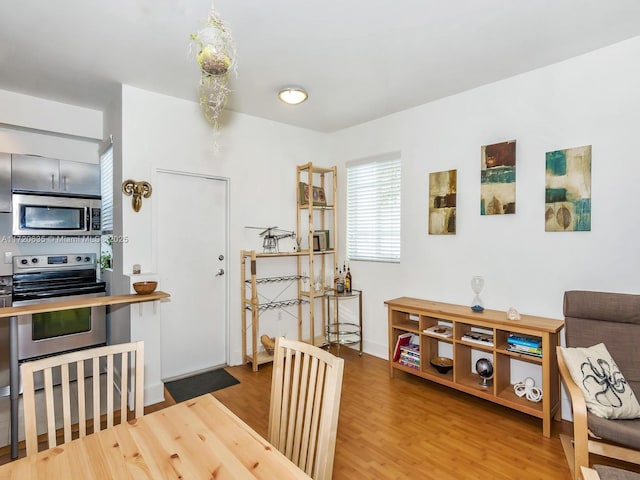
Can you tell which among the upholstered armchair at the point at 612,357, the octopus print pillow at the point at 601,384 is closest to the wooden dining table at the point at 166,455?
the upholstered armchair at the point at 612,357

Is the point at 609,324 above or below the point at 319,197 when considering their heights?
below

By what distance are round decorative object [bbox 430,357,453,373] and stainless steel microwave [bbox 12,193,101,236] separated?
3.71 meters

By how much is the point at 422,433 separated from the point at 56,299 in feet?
11.1

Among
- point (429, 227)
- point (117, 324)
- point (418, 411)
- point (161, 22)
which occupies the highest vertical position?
point (161, 22)

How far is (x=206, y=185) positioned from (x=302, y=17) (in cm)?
204

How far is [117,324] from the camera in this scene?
3359mm

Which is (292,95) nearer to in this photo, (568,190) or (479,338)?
(568,190)

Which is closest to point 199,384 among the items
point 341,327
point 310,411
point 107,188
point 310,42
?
point 341,327

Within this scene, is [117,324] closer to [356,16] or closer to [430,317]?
[430,317]

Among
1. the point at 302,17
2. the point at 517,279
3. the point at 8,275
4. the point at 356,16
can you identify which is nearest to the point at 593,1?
the point at 356,16

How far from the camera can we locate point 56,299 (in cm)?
327

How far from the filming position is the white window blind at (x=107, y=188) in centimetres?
357

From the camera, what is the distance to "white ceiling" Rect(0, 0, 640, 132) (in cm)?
205

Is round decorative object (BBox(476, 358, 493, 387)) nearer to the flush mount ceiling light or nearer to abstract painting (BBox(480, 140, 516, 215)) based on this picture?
abstract painting (BBox(480, 140, 516, 215))
